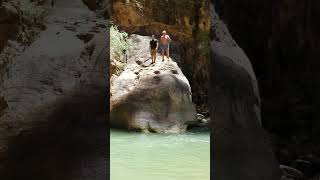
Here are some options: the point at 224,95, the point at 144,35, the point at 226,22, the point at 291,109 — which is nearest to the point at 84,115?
the point at 224,95

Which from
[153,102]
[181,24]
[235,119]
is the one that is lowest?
[153,102]

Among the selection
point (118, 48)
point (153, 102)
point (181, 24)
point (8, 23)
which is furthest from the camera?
point (181, 24)

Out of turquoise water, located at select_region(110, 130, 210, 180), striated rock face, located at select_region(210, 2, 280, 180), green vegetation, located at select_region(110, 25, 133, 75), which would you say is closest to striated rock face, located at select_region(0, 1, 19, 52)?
striated rock face, located at select_region(210, 2, 280, 180)

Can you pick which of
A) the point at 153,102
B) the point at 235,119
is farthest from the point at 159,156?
the point at 235,119

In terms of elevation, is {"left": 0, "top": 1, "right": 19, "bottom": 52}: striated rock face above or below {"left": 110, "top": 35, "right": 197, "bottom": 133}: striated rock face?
above

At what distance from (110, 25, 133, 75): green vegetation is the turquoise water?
9.78 feet

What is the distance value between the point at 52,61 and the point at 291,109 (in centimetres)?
218

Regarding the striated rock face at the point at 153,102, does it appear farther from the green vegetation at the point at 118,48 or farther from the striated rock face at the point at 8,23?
the striated rock face at the point at 8,23

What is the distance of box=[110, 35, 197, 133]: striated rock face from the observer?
1323 centimetres

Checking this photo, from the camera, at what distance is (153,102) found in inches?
523

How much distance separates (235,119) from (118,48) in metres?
11.6

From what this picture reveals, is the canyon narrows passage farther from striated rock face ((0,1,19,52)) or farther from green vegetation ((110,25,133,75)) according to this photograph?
striated rock face ((0,1,19,52))

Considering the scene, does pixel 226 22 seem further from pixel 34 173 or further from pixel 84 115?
pixel 34 173

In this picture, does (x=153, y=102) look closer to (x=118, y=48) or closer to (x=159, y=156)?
(x=118, y=48)
